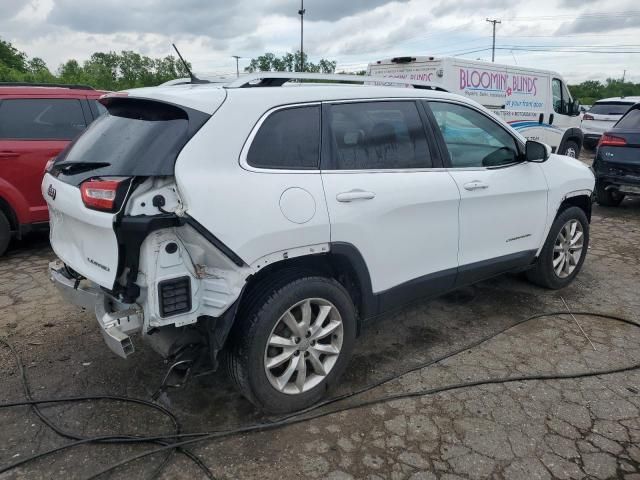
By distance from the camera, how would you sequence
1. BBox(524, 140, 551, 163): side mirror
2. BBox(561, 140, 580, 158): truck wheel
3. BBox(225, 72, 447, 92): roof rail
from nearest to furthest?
1. BBox(225, 72, 447, 92): roof rail
2. BBox(524, 140, 551, 163): side mirror
3. BBox(561, 140, 580, 158): truck wheel

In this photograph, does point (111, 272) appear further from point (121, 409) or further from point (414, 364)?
point (414, 364)

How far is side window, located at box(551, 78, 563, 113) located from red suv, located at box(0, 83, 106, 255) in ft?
36.3

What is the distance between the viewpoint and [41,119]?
19.2ft

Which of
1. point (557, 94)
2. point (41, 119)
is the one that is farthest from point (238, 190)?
point (557, 94)

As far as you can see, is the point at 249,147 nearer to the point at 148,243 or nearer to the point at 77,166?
the point at 148,243

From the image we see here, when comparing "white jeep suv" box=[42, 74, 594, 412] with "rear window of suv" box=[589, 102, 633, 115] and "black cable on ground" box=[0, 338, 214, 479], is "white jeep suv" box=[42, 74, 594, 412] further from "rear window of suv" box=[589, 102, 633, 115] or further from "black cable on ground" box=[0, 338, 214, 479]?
"rear window of suv" box=[589, 102, 633, 115]

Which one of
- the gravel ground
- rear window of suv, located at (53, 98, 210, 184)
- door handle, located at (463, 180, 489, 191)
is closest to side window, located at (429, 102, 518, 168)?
door handle, located at (463, 180, 489, 191)

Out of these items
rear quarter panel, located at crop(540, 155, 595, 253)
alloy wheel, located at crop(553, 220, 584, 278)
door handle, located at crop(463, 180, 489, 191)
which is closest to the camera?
door handle, located at crop(463, 180, 489, 191)

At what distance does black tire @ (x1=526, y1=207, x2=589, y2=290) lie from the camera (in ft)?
14.8

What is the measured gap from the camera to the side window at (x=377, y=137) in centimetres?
304

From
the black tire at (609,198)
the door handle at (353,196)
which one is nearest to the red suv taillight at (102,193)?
the door handle at (353,196)

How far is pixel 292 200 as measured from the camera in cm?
270

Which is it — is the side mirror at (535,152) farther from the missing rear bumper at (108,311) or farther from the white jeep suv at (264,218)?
the missing rear bumper at (108,311)

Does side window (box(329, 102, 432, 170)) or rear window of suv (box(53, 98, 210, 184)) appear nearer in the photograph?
rear window of suv (box(53, 98, 210, 184))
